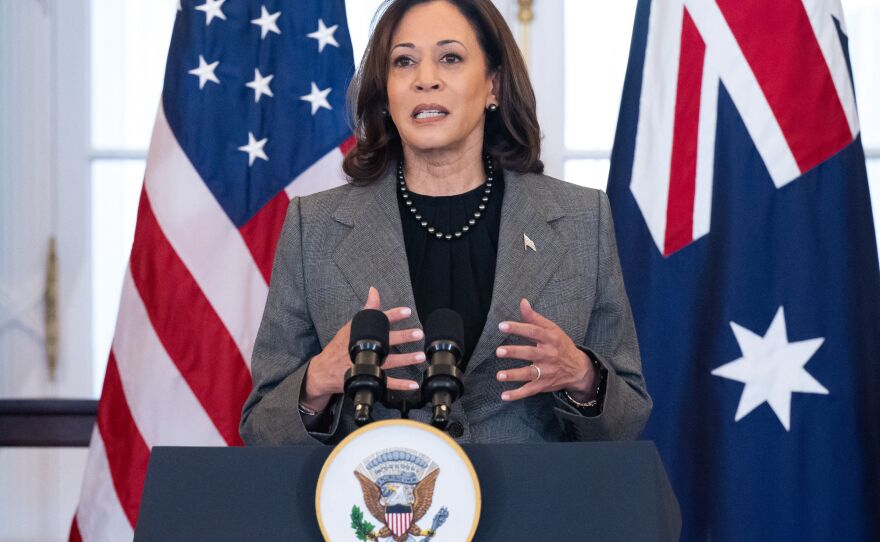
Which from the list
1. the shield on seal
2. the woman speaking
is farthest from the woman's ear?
the shield on seal

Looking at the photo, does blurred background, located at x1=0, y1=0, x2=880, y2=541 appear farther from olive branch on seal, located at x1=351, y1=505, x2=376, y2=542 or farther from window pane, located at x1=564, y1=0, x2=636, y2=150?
olive branch on seal, located at x1=351, y1=505, x2=376, y2=542

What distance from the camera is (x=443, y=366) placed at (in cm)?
118

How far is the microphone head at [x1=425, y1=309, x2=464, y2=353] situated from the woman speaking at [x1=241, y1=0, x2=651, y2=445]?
0.40m

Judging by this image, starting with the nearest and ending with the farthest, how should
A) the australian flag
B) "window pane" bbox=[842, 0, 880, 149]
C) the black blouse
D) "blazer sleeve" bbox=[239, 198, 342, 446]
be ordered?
"blazer sleeve" bbox=[239, 198, 342, 446]
the black blouse
the australian flag
"window pane" bbox=[842, 0, 880, 149]

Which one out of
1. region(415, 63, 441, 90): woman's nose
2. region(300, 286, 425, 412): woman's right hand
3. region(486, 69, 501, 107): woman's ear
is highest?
region(486, 69, 501, 107): woman's ear

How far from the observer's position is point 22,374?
10.5 ft

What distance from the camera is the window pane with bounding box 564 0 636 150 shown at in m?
3.21

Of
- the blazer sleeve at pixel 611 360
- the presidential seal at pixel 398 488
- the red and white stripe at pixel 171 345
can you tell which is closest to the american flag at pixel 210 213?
the red and white stripe at pixel 171 345

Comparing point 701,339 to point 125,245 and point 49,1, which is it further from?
point 49,1

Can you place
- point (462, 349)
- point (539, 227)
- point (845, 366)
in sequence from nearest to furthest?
1. point (462, 349)
2. point (539, 227)
3. point (845, 366)

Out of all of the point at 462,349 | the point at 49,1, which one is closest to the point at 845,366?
the point at 462,349

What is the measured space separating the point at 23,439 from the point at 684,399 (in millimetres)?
2004

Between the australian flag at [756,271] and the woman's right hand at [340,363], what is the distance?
4.58 ft

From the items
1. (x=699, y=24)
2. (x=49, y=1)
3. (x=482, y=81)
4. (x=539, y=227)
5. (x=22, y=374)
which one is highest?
(x=49, y=1)
